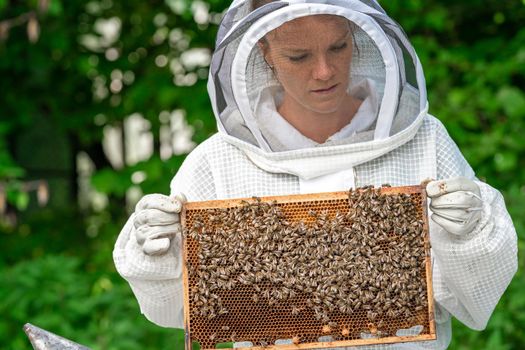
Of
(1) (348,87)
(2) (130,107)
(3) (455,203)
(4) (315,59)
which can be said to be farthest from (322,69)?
(2) (130,107)

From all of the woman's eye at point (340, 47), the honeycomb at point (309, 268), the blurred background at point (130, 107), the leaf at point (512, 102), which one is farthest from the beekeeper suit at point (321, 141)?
the leaf at point (512, 102)

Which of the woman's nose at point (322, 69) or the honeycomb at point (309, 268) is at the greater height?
the woman's nose at point (322, 69)

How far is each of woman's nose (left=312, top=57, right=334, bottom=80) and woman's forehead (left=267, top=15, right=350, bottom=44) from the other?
0.27 ft

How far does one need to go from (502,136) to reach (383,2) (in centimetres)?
123

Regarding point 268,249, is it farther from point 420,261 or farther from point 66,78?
point 66,78

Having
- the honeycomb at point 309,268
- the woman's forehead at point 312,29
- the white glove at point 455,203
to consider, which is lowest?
the honeycomb at point 309,268

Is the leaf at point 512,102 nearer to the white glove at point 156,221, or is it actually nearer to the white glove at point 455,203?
the white glove at point 455,203

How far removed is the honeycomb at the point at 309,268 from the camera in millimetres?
3102

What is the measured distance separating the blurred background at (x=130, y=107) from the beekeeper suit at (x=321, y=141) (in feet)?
8.49

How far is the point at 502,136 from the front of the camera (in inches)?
260

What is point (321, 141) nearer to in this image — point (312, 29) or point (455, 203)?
point (312, 29)

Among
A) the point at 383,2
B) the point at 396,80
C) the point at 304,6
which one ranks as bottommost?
the point at 396,80

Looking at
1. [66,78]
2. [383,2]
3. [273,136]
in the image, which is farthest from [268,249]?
[66,78]

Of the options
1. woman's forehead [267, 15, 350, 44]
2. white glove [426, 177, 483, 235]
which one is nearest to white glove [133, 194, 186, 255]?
woman's forehead [267, 15, 350, 44]
